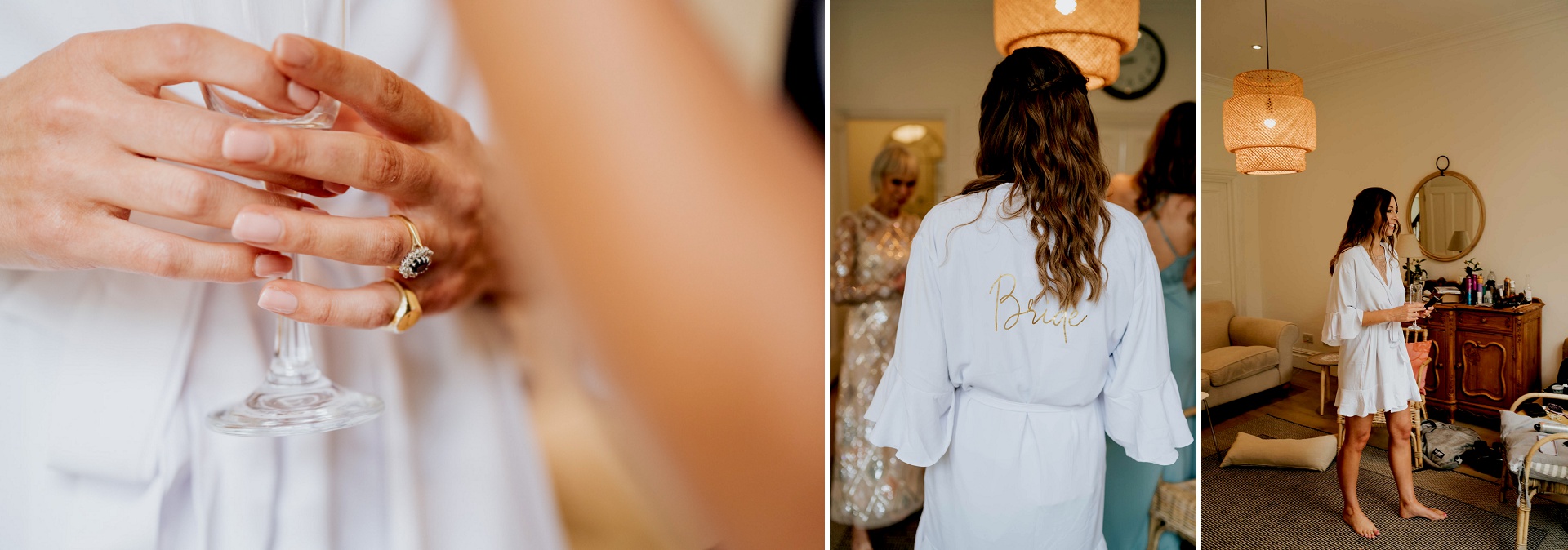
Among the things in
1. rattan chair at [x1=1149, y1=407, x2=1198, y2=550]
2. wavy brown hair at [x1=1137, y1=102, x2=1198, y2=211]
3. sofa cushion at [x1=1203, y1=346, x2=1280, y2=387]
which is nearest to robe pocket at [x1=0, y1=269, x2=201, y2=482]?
wavy brown hair at [x1=1137, y1=102, x2=1198, y2=211]

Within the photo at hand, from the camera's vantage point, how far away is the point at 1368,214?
1318 millimetres

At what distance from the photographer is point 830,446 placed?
1159 millimetres

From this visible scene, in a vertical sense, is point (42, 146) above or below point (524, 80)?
below

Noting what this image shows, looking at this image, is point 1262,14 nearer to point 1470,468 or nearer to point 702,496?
point 1470,468

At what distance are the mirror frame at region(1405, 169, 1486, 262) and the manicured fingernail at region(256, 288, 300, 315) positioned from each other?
1831 mm

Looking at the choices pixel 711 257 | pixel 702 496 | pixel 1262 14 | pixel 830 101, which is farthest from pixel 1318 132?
pixel 702 496

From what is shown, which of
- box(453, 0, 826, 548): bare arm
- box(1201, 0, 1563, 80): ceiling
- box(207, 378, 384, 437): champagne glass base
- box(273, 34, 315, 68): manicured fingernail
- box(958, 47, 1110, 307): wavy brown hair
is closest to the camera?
box(273, 34, 315, 68): manicured fingernail

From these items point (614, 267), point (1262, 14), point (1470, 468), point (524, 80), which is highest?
point (1262, 14)

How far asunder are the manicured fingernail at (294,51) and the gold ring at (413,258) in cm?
14

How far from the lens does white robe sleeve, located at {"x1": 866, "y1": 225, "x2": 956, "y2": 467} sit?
3.31 feet

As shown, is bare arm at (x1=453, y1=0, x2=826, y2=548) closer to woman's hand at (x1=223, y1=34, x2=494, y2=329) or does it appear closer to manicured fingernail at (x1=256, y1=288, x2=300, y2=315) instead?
woman's hand at (x1=223, y1=34, x2=494, y2=329)

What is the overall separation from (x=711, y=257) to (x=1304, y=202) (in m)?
1.22

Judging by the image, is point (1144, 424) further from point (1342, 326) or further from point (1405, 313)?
point (1405, 313)

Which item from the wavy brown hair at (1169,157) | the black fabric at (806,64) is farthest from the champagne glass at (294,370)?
the wavy brown hair at (1169,157)
